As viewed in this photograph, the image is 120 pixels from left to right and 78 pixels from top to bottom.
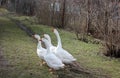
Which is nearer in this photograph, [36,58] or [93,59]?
[36,58]

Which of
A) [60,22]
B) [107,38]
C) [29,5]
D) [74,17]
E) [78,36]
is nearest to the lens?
[107,38]

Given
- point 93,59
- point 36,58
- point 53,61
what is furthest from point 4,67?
point 93,59

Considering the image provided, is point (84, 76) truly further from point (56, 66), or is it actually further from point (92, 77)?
point (56, 66)

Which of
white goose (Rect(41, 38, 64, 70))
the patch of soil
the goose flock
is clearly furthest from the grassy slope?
the patch of soil

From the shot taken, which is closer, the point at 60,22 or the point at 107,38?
the point at 107,38

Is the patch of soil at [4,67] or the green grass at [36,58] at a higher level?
the patch of soil at [4,67]

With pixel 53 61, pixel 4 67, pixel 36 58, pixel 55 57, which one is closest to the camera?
pixel 53 61

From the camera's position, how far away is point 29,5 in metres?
31.2

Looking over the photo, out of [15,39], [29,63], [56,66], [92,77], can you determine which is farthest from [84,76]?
[15,39]

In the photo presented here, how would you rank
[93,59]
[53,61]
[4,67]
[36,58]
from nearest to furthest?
[53,61]
[4,67]
[36,58]
[93,59]

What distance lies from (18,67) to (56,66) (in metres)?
1.21

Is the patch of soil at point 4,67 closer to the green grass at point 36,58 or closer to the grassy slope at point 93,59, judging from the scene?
the green grass at point 36,58

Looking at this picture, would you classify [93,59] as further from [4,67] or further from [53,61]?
[4,67]

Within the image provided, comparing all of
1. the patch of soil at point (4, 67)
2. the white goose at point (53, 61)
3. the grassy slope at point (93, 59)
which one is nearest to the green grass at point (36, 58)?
the grassy slope at point (93, 59)
